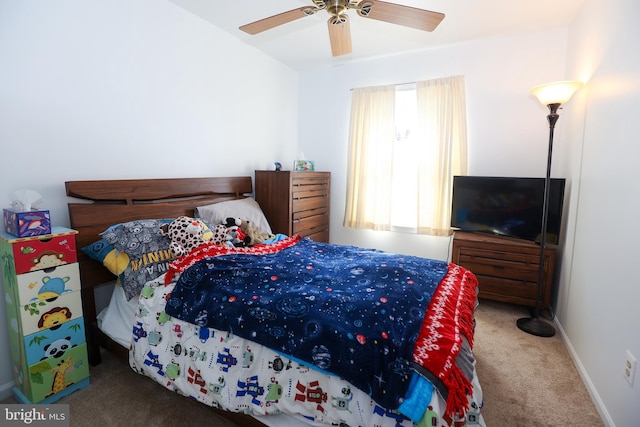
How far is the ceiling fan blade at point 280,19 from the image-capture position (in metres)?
1.76

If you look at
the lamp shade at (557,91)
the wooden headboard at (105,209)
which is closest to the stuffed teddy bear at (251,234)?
the wooden headboard at (105,209)

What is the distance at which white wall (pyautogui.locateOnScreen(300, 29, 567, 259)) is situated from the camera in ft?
9.71

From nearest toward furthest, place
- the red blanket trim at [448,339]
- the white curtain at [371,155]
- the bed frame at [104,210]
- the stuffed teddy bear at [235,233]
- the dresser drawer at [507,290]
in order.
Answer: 1. the red blanket trim at [448,339]
2. the bed frame at [104,210]
3. the stuffed teddy bear at [235,233]
4. the dresser drawer at [507,290]
5. the white curtain at [371,155]

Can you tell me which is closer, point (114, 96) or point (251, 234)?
point (114, 96)

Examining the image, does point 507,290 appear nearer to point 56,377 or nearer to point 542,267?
point 542,267

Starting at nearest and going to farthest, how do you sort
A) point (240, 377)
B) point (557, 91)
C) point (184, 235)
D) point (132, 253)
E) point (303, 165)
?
point (240, 377), point (132, 253), point (184, 235), point (557, 91), point (303, 165)

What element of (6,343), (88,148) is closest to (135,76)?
(88,148)

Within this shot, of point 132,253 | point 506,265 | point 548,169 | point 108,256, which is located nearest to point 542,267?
point 506,265

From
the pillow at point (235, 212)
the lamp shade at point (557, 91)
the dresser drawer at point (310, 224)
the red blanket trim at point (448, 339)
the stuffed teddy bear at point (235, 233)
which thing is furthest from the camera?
the dresser drawer at point (310, 224)

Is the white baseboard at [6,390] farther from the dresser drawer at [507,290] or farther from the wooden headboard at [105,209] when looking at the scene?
the dresser drawer at [507,290]

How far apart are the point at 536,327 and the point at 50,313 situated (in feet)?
10.7

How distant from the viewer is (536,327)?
99.6 inches

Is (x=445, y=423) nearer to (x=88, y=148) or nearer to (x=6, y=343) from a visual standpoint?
(x=6, y=343)

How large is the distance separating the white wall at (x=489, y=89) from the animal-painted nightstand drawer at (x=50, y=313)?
9.38 ft
